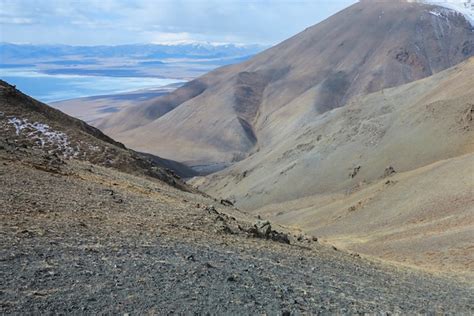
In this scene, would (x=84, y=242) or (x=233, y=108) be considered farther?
(x=233, y=108)

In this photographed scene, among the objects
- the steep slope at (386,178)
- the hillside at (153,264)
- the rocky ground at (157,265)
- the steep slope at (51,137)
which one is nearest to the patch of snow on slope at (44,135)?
the steep slope at (51,137)

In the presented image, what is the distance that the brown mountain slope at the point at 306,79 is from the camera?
142625mm

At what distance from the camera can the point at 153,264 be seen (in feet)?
34.4

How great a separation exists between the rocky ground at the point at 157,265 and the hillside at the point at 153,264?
3 cm

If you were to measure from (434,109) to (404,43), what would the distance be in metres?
119

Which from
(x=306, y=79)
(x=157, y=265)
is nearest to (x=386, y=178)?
(x=157, y=265)

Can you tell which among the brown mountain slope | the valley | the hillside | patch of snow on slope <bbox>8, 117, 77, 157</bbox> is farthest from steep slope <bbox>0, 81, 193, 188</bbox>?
the brown mountain slope

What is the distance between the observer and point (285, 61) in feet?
603

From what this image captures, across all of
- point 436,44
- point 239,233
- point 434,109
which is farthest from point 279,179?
point 436,44

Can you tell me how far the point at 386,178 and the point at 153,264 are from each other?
36808mm

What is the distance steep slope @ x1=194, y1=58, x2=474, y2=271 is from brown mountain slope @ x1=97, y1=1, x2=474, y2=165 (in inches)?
1996

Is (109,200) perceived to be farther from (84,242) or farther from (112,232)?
(84,242)

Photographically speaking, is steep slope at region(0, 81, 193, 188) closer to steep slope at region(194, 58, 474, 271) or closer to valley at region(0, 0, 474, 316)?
valley at region(0, 0, 474, 316)

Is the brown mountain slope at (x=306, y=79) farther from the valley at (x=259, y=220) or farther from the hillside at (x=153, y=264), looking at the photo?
the hillside at (x=153, y=264)
